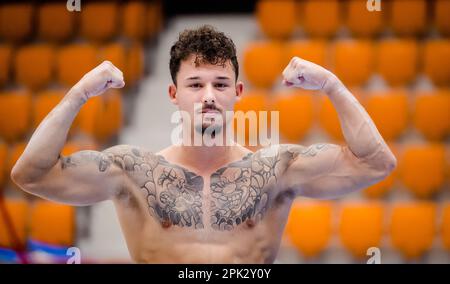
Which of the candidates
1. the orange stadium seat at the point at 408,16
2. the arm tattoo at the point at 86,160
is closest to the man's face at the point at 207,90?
the arm tattoo at the point at 86,160

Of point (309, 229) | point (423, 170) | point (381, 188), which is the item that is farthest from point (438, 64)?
point (309, 229)

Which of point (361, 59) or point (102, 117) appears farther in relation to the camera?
point (361, 59)

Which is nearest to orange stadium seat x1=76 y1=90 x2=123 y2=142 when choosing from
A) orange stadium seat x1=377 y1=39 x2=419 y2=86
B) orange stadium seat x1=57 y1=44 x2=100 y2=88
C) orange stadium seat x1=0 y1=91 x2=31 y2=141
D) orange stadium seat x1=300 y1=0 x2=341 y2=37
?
orange stadium seat x1=57 y1=44 x2=100 y2=88

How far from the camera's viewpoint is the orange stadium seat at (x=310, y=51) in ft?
12.4

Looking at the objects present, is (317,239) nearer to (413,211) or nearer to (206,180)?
(413,211)

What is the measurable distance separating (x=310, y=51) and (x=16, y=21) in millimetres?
1730

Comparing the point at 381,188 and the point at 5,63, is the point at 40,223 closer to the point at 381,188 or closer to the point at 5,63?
the point at 5,63

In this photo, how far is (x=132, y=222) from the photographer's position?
6.40ft

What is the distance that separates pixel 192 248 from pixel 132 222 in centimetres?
19

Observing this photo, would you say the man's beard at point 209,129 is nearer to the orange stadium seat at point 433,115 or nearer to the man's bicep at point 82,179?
the man's bicep at point 82,179

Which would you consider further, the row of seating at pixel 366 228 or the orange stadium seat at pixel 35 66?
the orange stadium seat at pixel 35 66

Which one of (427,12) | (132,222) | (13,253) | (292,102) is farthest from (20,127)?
(427,12)

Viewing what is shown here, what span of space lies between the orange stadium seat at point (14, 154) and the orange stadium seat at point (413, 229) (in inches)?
78.8

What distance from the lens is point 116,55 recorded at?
12.1ft
